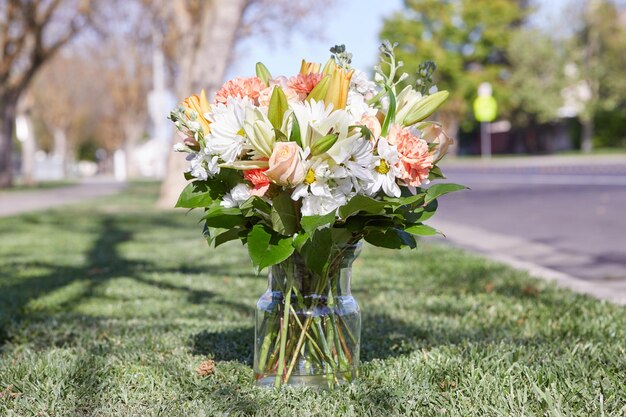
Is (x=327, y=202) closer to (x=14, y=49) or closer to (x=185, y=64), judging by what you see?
(x=185, y=64)

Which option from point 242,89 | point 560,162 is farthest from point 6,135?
point 242,89

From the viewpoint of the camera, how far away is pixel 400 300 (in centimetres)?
491

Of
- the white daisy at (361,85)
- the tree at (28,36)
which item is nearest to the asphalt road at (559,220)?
the white daisy at (361,85)

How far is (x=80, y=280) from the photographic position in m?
6.09

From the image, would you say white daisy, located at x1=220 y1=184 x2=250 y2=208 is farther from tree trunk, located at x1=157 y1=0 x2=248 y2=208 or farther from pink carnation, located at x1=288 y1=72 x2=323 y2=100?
tree trunk, located at x1=157 y1=0 x2=248 y2=208

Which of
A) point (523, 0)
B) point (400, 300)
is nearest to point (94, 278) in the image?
point (400, 300)

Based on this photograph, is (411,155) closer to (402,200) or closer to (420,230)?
(402,200)

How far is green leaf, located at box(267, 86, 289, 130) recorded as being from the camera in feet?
8.23

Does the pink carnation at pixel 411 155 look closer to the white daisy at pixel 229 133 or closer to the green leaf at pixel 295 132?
the green leaf at pixel 295 132

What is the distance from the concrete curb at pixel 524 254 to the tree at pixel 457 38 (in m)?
46.3

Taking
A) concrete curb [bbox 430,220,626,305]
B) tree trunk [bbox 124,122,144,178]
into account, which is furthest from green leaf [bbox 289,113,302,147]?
tree trunk [bbox 124,122,144,178]

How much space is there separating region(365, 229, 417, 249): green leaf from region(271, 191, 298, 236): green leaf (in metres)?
0.30

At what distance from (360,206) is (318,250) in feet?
0.73

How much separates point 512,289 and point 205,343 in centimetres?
238
